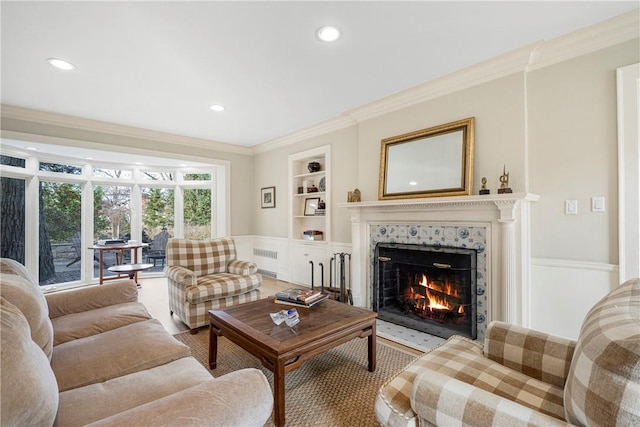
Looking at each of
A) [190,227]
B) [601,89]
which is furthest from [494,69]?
[190,227]

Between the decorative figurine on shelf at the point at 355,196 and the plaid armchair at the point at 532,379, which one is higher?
the decorative figurine on shelf at the point at 355,196

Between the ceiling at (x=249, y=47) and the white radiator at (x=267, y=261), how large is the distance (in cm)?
272

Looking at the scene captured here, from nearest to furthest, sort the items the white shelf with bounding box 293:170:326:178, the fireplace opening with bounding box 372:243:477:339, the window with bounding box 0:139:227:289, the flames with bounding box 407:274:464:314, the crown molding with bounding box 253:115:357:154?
1. the fireplace opening with bounding box 372:243:477:339
2. the flames with bounding box 407:274:464:314
3. the crown molding with bounding box 253:115:357:154
4. the window with bounding box 0:139:227:289
5. the white shelf with bounding box 293:170:326:178

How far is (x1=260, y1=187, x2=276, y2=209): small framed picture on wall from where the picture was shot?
521cm

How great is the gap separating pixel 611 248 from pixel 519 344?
4.36 feet

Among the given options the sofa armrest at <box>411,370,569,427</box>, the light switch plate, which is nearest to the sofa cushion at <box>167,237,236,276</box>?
the sofa armrest at <box>411,370,569,427</box>

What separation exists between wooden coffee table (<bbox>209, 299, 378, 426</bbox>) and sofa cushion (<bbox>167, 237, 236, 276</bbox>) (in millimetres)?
1339

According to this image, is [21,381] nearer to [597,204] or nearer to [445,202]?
[445,202]

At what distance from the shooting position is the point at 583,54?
2172 mm

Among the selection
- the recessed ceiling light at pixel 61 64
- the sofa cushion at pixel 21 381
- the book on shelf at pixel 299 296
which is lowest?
the book on shelf at pixel 299 296

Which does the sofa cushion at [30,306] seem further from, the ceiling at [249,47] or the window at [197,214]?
the window at [197,214]

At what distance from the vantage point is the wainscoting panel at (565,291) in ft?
6.91

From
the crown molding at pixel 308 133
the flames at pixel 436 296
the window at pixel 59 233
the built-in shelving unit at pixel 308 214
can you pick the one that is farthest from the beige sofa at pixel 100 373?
the window at pixel 59 233

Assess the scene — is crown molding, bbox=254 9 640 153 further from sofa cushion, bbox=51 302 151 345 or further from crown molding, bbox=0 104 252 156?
sofa cushion, bbox=51 302 151 345
